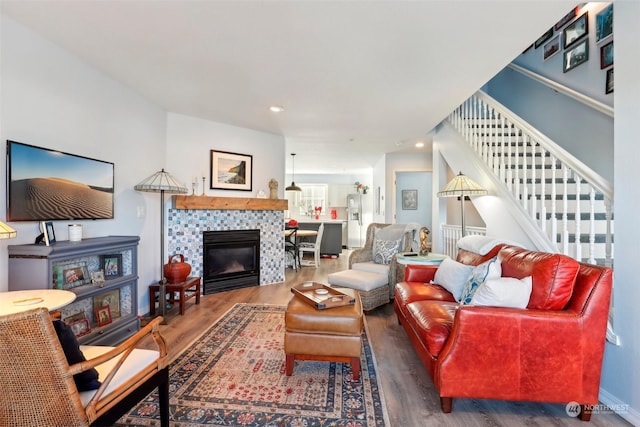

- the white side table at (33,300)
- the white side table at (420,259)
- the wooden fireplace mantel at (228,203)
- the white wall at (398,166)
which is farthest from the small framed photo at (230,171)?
the white wall at (398,166)

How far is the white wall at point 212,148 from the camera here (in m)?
3.97

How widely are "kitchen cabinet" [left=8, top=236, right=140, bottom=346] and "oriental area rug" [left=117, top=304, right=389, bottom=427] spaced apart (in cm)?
73

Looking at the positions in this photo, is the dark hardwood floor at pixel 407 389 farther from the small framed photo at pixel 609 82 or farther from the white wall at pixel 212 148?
the small framed photo at pixel 609 82

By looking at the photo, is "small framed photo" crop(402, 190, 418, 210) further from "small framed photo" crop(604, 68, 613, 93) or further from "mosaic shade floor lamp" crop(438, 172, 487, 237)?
"small framed photo" crop(604, 68, 613, 93)

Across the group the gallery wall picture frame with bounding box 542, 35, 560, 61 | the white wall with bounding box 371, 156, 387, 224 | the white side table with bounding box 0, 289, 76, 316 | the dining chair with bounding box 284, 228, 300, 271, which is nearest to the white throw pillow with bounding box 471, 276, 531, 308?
the white side table with bounding box 0, 289, 76, 316

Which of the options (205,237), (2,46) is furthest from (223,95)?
(205,237)

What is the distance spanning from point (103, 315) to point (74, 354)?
1.63m

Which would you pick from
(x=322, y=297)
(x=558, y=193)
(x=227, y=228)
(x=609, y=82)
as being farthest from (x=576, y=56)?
(x=227, y=228)

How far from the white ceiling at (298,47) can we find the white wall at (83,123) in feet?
0.49

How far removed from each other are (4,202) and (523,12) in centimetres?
348

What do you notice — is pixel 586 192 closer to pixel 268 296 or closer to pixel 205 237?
pixel 268 296

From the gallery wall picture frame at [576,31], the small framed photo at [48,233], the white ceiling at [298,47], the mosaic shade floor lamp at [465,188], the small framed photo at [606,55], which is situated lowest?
the small framed photo at [48,233]

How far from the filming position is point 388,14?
72.9 inches

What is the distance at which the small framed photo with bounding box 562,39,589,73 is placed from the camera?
11.0 feet
